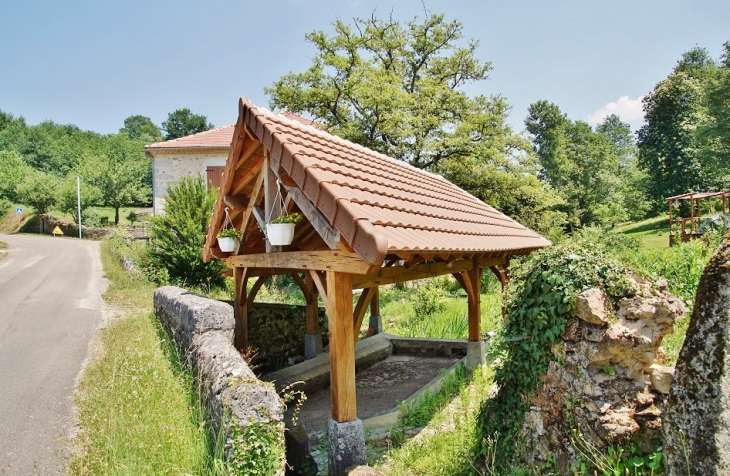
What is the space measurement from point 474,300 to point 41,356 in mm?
6987

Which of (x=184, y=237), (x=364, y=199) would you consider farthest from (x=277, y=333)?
(x=184, y=237)

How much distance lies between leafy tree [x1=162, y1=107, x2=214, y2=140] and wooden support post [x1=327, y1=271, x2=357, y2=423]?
188ft

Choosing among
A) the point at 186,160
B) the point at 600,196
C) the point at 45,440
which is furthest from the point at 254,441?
the point at 600,196

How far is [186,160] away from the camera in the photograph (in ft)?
68.6

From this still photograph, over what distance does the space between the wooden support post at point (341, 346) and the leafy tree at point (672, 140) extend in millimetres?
35992

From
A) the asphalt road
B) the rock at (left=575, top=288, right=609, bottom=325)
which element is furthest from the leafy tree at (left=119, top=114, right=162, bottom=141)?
the rock at (left=575, top=288, right=609, bottom=325)

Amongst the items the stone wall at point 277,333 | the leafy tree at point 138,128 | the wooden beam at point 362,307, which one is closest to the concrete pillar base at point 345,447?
the wooden beam at point 362,307

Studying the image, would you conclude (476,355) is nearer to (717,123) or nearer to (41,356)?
(41,356)

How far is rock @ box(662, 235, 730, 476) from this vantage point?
7.43 feet

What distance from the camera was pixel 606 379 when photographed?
3.60 meters

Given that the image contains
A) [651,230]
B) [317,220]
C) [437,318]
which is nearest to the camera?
[317,220]

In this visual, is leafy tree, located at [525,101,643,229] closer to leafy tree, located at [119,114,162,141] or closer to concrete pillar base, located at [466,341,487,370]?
concrete pillar base, located at [466,341,487,370]

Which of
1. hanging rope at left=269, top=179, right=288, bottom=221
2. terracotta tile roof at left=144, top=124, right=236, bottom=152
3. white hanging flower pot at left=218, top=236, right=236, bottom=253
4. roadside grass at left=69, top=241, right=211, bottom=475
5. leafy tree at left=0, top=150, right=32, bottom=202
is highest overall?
leafy tree at left=0, top=150, right=32, bottom=202

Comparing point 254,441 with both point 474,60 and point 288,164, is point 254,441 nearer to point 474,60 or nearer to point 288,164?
point 288,164
